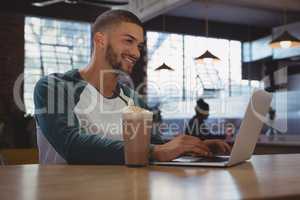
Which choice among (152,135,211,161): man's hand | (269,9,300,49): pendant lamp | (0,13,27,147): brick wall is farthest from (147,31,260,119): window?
(152,135,211,161): man's hand

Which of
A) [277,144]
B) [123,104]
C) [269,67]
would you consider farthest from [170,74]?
[123,104]

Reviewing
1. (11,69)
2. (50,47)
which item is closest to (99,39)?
(11,69)

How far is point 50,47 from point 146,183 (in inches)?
276

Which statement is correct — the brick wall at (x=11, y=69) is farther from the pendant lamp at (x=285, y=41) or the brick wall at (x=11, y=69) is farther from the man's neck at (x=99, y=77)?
the man's neck at (x=99, y=77)

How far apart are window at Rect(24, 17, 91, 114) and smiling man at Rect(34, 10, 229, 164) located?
5.86 meters

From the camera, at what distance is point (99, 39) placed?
149 centimetres

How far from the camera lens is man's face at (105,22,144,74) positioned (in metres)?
1.44

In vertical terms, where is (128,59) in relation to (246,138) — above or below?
above

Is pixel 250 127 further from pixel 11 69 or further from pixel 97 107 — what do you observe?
pixel 11 69

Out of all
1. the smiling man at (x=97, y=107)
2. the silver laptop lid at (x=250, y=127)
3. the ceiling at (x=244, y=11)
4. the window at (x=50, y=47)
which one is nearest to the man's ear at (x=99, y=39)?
the smiling man at (x=97, y=107)

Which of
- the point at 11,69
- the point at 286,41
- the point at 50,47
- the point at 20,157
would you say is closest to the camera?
the point at 20,157

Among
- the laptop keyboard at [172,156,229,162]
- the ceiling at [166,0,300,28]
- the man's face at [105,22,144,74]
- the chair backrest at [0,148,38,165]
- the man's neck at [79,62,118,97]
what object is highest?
the ceiling at [166,0,300,28]

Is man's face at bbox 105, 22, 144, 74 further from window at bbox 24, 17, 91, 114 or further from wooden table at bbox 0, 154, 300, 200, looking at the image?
window at bbox 24, 17, 91, 114

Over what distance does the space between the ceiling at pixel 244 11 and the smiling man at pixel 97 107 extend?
6391 millimetres
